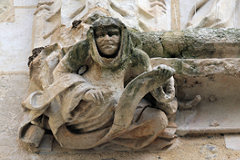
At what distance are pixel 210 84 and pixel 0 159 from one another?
110cm

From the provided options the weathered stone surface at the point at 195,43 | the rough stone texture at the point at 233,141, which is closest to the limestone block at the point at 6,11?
the weathered stone surface at the point at 195,43

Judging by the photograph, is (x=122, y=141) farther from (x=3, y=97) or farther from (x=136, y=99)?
(x=3, y=97)

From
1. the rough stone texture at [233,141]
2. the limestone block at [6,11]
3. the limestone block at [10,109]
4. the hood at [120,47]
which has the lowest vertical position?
the rough stone texture at [233,141]

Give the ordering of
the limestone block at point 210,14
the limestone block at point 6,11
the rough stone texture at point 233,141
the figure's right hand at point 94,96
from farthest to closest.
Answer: the limestone block at point 6,11 → the limestone block at point 210,14 → the rough stone texture at point 233,141 → the figure's right hand at point 94,96

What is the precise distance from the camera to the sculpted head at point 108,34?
10.2 feet

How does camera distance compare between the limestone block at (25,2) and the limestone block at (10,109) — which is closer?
the limestone block at (10,109)

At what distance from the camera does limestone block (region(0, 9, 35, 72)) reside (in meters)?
3.82

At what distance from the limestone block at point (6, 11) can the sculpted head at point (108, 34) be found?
1106mm

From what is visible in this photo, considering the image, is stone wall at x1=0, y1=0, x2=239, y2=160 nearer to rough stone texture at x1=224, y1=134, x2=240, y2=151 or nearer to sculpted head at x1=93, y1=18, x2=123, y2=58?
rough stone texture at x1=224, y1=134, x2=240, y2=151

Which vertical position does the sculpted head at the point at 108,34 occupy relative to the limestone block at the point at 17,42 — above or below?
above

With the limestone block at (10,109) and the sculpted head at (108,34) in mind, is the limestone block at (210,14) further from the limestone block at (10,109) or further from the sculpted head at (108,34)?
the limestone block at (10,109)

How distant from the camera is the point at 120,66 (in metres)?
3.20

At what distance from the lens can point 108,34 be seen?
10.3ft

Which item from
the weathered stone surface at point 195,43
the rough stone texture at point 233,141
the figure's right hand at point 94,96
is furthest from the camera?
the weathered stone surface at point 195,43
